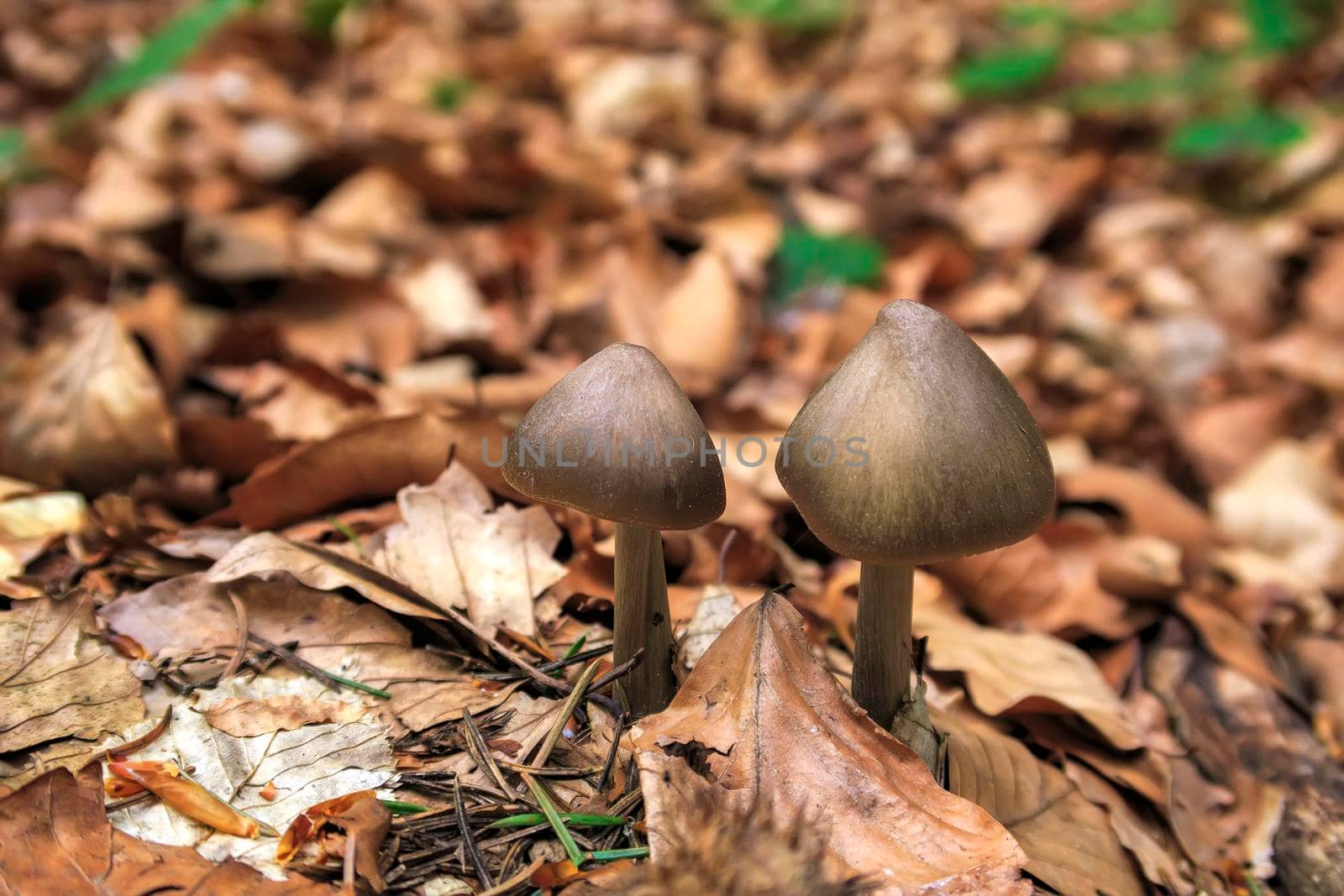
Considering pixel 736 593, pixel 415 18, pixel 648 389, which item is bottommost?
pixel 736 593

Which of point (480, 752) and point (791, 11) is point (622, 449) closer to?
point (480, 752)

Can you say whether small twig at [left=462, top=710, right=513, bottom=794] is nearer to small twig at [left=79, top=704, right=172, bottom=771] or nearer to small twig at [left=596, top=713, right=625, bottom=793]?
small twig at [left=596, top=713, right=625, bottom=793]

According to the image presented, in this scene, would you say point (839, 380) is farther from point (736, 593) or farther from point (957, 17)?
point (957, 17)

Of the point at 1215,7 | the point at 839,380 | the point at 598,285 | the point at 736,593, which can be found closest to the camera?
the point at 839,380

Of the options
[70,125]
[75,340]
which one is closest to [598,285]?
[75,340]

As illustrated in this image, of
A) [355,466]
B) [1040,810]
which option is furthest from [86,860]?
[1040,810]

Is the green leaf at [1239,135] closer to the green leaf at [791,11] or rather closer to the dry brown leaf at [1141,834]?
the green leaf at [791,11]

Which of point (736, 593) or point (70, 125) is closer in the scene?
point (736, 593)
